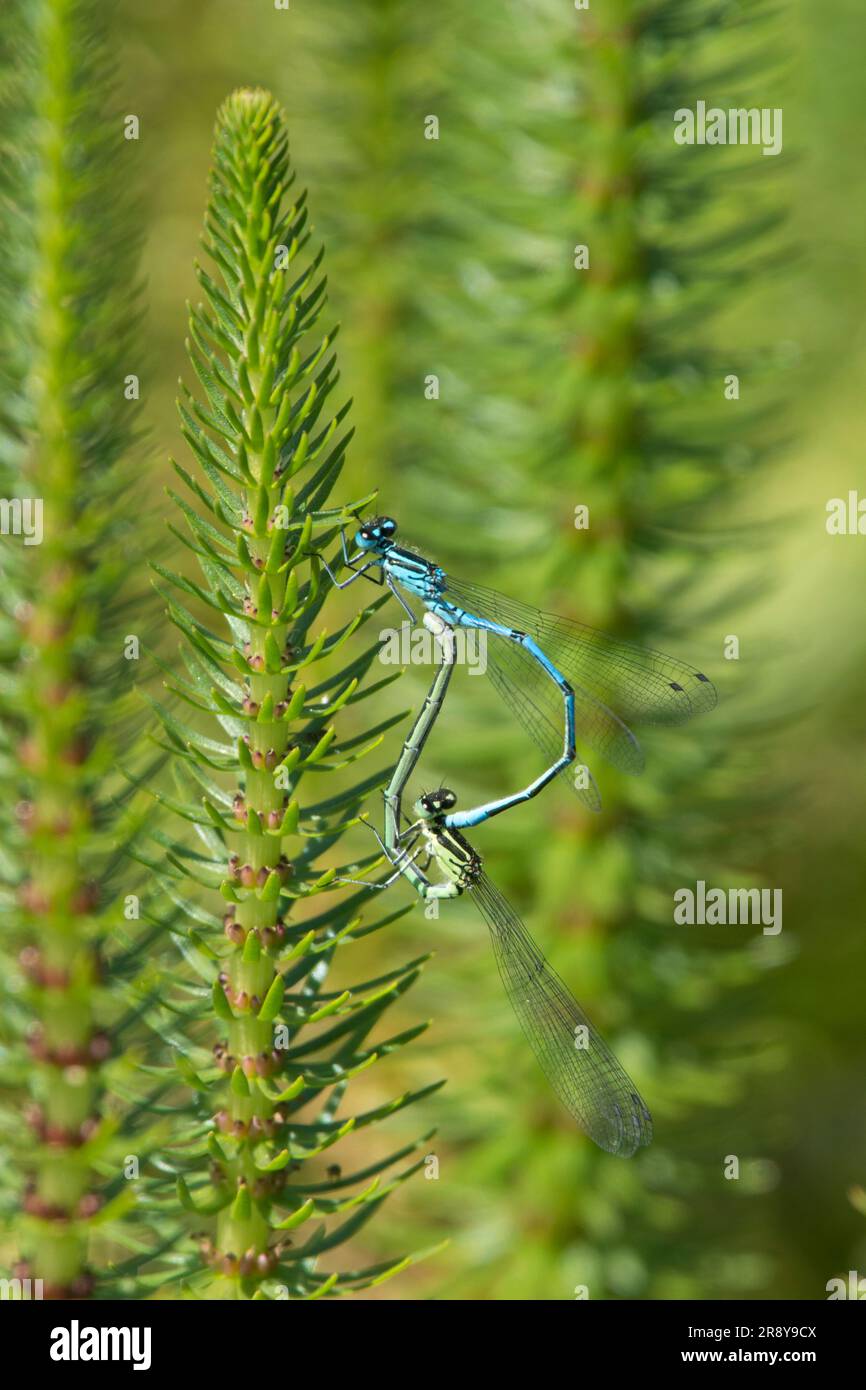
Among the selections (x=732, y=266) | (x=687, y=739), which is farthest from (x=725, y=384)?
(x=687, y=739)

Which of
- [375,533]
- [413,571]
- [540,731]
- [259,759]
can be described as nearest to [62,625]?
[259,759]

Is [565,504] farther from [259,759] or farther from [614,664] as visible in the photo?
[259,759]

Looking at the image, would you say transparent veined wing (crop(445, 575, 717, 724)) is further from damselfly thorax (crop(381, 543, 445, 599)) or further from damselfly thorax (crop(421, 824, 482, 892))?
damselfly thorax (crop(421, 824, 482, 892))

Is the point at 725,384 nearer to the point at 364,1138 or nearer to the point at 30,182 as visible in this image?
the point at 30,182

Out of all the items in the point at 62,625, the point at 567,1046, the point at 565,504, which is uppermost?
the point at 565,504
